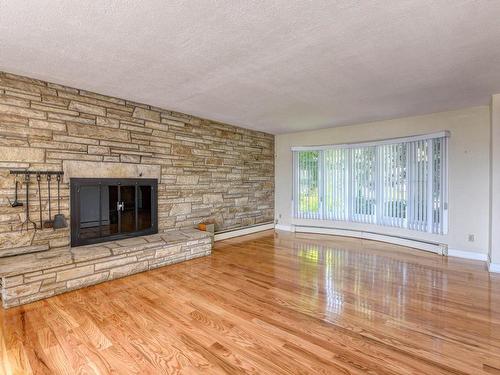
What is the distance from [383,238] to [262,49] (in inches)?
183

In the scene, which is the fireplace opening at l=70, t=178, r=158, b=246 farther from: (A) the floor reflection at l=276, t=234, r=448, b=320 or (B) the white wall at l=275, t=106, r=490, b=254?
(B) the white wall at l=275, t=106, r=490, b=254

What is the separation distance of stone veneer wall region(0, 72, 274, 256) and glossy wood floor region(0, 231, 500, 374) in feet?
4.15

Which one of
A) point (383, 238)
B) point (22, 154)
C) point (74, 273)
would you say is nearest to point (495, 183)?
point (383, 238)

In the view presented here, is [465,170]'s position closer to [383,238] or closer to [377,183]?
[377,183]

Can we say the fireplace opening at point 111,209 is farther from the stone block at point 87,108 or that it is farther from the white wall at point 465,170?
the white wall at point 465,170

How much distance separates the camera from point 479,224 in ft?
14.1

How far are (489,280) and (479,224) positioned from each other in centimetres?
127

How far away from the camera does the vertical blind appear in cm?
466

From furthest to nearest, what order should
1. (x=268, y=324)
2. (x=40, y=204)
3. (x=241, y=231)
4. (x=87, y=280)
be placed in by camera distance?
(x=241, y=231) < (x=40, y=204) < (x=87, y=280) < (x=268, y=324)

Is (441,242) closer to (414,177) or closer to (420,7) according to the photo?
(414,177)

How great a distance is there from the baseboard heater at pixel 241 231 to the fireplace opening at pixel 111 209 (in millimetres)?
1549

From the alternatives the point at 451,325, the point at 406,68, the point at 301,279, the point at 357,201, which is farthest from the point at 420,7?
the point at 357,201

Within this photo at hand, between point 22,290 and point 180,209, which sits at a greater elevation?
point 180,209

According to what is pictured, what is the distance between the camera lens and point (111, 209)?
392 cm
